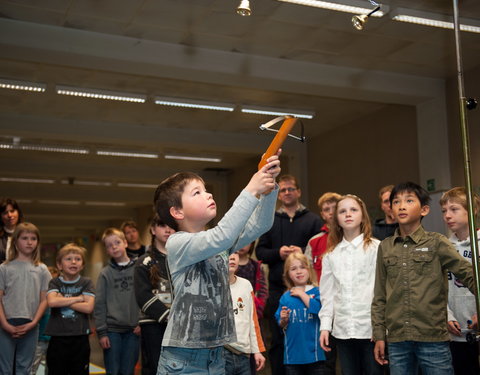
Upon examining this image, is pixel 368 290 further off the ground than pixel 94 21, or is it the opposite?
pixel 94 21

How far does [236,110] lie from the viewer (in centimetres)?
941

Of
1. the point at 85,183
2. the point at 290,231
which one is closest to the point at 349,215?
the point at 290,231

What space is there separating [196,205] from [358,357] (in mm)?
1650

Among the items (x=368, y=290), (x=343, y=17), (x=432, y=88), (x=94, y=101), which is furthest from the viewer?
(x=94, y=101)

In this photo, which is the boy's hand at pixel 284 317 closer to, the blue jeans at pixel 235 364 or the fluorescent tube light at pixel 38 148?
the blue jeans at pixel 235 364

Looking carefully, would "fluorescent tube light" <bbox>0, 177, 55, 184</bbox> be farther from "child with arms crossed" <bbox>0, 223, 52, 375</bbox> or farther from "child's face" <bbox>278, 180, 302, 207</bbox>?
"child's face" <bbox>278, 180, 302, 207</bbox>

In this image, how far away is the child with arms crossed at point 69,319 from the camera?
13.8 feet

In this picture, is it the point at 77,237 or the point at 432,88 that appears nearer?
the point at 432,88

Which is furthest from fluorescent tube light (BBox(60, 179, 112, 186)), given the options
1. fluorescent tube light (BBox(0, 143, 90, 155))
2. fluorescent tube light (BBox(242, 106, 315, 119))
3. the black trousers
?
the black trousers

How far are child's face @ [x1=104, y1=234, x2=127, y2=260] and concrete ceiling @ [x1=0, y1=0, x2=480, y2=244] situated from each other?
2.55 metres

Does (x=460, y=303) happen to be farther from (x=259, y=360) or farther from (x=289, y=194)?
(x=289, y=194)

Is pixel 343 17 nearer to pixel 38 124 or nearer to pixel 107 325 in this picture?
pixel 107 325

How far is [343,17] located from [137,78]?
3205 mm

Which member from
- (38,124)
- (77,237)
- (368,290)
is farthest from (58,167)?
(77,237)
